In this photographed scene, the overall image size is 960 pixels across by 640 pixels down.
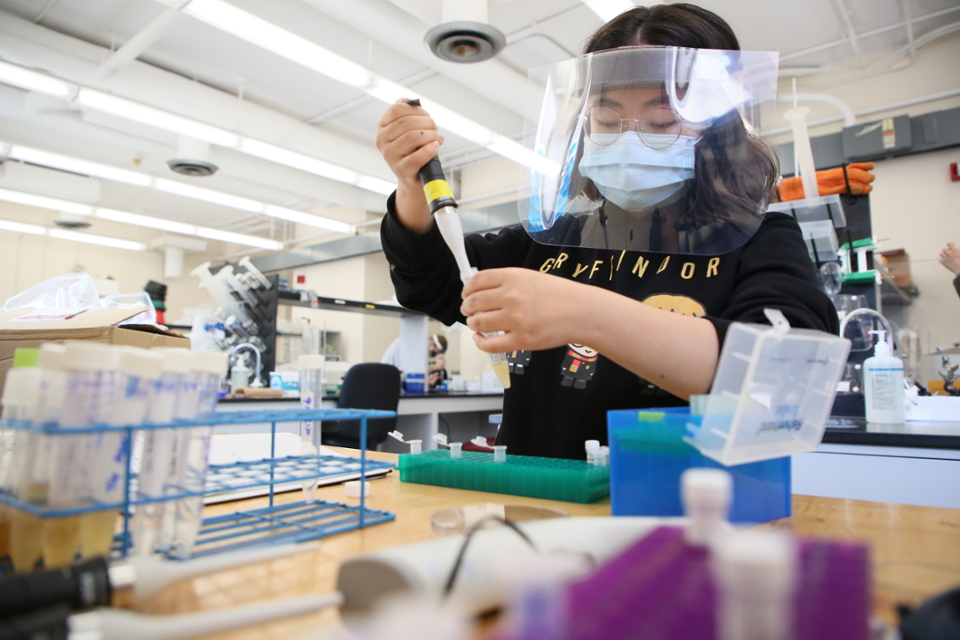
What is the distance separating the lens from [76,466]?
0.44m

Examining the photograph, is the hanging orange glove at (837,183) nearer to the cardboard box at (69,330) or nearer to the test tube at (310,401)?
the test tube at (310,401)

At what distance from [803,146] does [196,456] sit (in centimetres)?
202

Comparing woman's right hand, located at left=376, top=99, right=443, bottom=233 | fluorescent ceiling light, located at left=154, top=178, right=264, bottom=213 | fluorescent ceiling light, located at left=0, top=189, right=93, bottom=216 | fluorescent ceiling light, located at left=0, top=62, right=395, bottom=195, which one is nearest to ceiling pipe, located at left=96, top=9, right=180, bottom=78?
fluorescent ceiling light, located at left=0, top=62, right=395, bottom=195

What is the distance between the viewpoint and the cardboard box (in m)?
0.84

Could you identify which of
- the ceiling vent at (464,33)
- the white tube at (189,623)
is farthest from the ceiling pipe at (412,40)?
the white tube at (189,623)

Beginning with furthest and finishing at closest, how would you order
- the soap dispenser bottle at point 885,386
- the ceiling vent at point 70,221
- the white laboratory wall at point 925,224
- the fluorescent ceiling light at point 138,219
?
the ceiling vent at point 70,221
the fluorescent ceiling light at point 138,219
the white laboratory wall at point 925,224
the soap dispenser bottle at point 885,386

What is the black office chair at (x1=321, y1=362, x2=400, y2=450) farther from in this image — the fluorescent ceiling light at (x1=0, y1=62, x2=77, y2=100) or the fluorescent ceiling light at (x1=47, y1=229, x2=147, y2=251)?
the fluorescent ceiling light at (x1=47, y1=229, x2=147, y2=251)

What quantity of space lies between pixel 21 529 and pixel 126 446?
109 mm

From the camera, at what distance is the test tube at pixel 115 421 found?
0.44 meters

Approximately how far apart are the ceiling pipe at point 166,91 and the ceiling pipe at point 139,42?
0.14 metres

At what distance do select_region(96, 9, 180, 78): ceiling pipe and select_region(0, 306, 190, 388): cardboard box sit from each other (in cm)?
329

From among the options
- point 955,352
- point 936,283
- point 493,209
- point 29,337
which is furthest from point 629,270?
point 493,209

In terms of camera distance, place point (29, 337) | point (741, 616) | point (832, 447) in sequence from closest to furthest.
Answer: point (741, 616), point (29, 337), point (832, 447)

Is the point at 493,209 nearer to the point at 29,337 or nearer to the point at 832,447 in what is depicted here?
the point at 832,447
